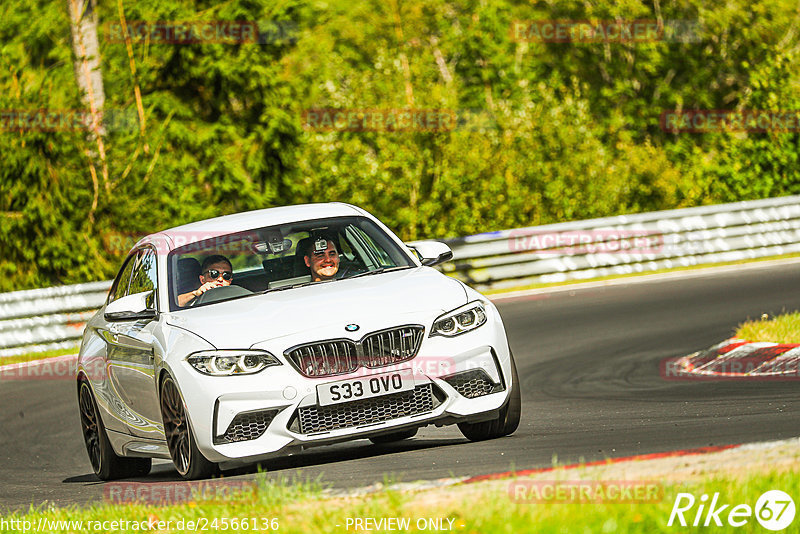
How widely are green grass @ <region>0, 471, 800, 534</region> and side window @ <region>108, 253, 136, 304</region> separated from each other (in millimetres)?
3204

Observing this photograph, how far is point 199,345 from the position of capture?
7.05m

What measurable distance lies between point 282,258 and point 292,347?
1718 mm

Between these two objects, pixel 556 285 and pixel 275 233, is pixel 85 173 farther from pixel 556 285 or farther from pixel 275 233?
pixel 275 233

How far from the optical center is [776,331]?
1163 cm

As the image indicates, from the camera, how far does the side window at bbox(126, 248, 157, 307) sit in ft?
27.2

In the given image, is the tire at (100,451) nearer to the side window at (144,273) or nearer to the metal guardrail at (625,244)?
the side window at (144,273)

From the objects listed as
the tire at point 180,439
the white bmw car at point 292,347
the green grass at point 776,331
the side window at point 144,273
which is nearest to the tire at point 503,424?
the white bmw car at point 292,347

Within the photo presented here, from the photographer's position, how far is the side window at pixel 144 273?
27.2 ft

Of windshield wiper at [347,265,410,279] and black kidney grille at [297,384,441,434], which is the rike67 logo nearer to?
black kidney grille at [297,384,441,434]

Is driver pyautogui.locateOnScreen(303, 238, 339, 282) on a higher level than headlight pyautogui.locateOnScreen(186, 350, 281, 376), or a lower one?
higher

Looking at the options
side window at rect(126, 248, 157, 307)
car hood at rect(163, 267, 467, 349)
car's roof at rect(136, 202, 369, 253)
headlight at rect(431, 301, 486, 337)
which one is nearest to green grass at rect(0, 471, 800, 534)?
car hood at rect(163, 267, 467, 349)

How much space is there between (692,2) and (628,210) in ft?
61.5

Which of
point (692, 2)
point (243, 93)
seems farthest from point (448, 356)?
point (692, 2)

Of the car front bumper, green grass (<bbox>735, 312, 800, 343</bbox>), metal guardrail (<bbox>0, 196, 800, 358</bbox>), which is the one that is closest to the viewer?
the car front bumper
